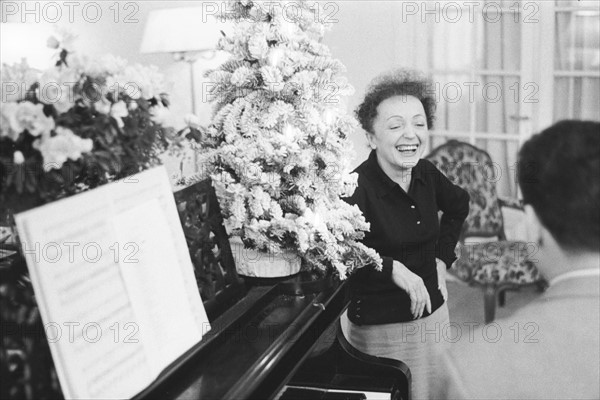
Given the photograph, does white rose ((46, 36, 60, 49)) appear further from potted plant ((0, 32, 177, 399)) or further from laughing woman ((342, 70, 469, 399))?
laughing woman ((342, 70, 469, 399))

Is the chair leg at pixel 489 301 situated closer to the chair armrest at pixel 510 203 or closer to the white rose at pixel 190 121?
the chair armrest at pixel 510 203

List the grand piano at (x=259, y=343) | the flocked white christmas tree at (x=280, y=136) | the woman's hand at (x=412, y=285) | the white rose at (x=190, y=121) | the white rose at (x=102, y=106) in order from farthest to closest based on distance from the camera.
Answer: the woman's hand at (x=412, y=285), the flocked white christmas tree at (x=280, y=136), the white rose at (x=190, y=121), the grand piano at (x=259, y=343), the white rose at (x=102, y=106)

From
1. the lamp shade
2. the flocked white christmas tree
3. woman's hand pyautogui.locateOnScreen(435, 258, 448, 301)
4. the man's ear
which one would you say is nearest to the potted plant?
the flocked white christmas tree

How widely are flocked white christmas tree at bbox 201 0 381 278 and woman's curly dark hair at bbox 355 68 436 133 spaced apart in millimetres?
578

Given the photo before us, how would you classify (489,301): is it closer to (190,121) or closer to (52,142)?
(190,121)

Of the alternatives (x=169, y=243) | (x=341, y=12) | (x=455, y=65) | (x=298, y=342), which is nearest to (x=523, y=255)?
(x=455, y=65)

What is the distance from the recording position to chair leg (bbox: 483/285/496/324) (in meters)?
4.58

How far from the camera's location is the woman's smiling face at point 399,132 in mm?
2527

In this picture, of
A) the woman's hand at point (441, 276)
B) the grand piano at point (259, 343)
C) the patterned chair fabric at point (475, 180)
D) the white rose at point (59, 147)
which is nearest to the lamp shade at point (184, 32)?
the patterned chair fabric at point (475, 180)

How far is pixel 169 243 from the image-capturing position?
1503 millimetres

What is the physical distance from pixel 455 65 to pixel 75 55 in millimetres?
4247

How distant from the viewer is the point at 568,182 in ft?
4.00

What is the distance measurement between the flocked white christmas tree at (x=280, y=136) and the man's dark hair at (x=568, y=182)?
2.51 ft

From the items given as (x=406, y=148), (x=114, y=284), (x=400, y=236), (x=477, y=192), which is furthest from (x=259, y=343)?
(x=477, y=192)
